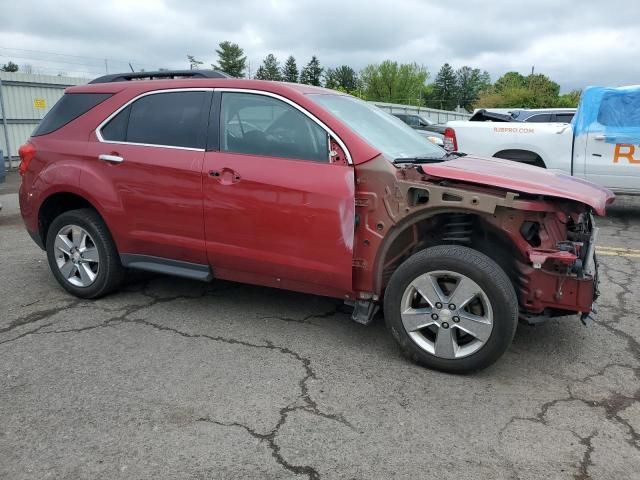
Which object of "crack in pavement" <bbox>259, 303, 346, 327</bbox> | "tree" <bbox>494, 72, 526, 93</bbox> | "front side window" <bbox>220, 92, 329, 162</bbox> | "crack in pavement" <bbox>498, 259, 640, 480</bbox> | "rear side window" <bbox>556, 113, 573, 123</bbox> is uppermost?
"tree" <bbox>494, 72, 526, 93</bbox>

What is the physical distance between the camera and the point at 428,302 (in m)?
3.35

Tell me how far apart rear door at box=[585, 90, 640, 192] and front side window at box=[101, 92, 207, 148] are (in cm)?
→ 654

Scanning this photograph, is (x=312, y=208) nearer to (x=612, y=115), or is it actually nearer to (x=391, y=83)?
(x=612, y=115)

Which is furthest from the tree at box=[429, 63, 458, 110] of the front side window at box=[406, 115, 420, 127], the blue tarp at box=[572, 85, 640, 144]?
the blue tarp at box=[572, 85, 640, 144]

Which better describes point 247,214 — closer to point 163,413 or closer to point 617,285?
point 163,413

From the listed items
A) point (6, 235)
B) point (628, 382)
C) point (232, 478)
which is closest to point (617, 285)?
point (628, 382)

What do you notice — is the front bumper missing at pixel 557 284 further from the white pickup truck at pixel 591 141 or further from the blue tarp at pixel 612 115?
the blue tarp at pixel 612 115

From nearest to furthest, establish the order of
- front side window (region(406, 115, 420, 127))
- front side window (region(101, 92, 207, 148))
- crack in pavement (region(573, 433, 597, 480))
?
crack in pavement (region(573, 433, 597, 480)) < front side window (region(101, 92, 207, 148)) < front side window (region(406, 115, 420, 127))

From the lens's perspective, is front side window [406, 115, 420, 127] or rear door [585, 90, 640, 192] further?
front side window [406, 115, 420, 127]

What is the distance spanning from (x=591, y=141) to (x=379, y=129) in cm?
558

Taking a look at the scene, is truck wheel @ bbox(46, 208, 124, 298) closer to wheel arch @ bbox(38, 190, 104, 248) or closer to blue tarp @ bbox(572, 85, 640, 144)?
wheel arch @ bbox(38, 190, 104, 248)

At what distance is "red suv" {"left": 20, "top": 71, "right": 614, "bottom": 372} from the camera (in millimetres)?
3260

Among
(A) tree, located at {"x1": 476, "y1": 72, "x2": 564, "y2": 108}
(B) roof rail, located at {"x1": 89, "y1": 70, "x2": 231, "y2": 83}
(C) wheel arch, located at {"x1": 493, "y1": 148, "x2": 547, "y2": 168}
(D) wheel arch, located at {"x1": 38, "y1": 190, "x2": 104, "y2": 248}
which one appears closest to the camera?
(B) roof rail, located at {"x1": 89, "y1": 70, "x2": 231, "y2": 83}

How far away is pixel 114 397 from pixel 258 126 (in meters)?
2.00
